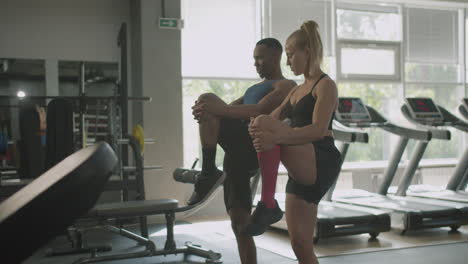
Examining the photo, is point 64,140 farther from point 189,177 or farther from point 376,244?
point 376,244

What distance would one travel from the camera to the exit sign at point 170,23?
611 centimetres

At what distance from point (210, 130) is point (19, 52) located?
4268 mm

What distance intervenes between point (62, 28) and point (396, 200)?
4.33m

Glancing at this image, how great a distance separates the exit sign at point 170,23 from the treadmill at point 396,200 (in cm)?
213

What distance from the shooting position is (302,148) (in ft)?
6.55

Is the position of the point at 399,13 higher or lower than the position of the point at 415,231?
higher

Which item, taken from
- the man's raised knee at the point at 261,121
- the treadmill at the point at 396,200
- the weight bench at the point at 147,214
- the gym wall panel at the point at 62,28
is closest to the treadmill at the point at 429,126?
the treadmill at the point at 396,200

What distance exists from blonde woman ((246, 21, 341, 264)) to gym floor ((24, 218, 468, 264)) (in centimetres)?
192

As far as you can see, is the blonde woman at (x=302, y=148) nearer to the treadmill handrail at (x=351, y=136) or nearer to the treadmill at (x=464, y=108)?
the treadmill handrail at (x=351, y=136)

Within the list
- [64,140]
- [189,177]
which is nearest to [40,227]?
[189,177]

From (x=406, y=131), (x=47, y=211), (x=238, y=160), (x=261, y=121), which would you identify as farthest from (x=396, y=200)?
(x=47, y=211)

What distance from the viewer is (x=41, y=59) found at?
19.7ft

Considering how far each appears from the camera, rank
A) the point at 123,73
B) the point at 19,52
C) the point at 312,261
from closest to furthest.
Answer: the point at 312,261 → the point at 123,73 → the point at 19,52

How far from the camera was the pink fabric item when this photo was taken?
198 centimetres
